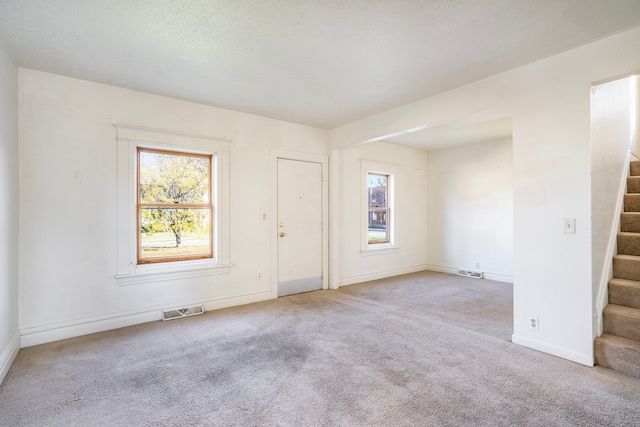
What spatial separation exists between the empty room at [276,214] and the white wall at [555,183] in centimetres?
2

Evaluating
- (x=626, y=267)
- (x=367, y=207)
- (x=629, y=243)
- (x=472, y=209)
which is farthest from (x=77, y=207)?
(x=472, y=209)

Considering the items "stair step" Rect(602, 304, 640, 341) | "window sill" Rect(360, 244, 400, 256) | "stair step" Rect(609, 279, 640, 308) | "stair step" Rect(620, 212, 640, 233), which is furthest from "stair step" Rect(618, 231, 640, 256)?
"window sill" Rect(360, 244, 400, 256)

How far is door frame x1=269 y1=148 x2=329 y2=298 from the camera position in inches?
178

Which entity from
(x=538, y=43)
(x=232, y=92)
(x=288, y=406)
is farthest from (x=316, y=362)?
(x=538, y=43)

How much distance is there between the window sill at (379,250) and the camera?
5.66 meters

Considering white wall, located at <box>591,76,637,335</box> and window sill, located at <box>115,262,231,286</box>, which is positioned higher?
white wall, located at <box>591,76,637,335</box>

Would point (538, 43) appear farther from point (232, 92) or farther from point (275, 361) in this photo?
point (275, 361)

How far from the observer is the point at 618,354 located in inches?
94.0

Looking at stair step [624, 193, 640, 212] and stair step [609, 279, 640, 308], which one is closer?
stair step [609, 279, 640, 308]

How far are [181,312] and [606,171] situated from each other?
4758mm

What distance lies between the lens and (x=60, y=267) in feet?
10.00

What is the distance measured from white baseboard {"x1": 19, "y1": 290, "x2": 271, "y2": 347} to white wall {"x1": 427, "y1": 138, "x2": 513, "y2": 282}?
4602mm

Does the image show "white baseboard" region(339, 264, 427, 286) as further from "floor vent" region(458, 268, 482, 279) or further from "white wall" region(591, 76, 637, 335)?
"white wall" region(591, 76, 637, 335)

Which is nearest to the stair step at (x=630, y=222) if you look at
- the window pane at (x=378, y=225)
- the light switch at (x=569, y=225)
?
the light switch at (x=569, y=225)
